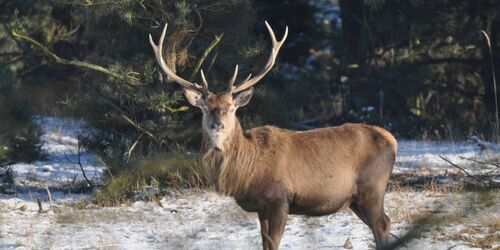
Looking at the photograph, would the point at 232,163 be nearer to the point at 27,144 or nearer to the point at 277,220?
the point at 277,220

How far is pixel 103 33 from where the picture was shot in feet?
40.2

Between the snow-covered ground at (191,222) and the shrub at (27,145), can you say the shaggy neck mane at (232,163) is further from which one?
the shrub at (27,145)

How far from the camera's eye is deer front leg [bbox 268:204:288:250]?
7168mm

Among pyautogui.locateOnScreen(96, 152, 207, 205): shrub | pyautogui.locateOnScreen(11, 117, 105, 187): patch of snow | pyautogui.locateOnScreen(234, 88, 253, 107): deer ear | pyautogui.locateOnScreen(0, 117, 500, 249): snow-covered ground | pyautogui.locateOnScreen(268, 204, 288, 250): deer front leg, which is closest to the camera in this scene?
pyautogui.locateOnScreen(268, 204, 288, 250): deer front leg

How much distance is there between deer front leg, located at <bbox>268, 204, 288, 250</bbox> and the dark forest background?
3.82m

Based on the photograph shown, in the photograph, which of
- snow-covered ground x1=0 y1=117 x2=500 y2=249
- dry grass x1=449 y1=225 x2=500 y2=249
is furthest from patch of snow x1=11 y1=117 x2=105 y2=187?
dry grass x1=449 y1=225 x2=500 y2=249

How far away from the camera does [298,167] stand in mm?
7594

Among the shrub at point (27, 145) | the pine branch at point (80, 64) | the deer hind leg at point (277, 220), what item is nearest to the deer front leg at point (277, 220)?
the deer hind leg at point (277, 220)

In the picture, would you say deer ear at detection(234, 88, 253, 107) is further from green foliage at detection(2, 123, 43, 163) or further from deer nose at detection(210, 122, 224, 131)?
green foliage at detection(2, 123, 43, 163)

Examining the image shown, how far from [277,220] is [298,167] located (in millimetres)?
613

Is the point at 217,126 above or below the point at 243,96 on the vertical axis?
below

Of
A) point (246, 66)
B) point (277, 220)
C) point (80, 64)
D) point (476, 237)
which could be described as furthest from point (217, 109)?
point (246, 66)

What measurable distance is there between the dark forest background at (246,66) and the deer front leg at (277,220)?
12.5ft

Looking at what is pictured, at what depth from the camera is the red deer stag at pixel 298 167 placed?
7.41m
